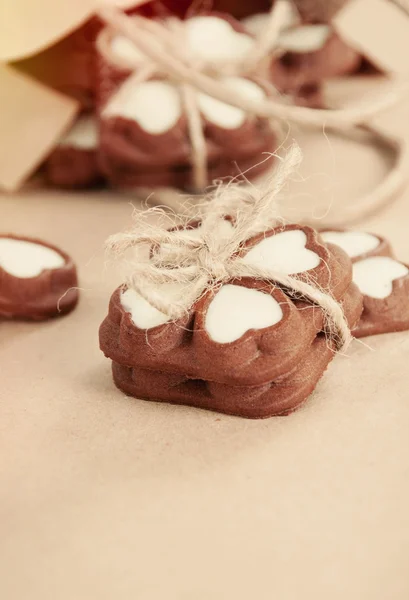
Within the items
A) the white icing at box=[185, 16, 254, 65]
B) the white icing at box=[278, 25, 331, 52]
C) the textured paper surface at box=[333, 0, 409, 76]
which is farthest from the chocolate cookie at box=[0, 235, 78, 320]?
the textured paper surface at box=[333, 0, 409, 76]

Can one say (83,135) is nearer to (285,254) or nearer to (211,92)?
(211,92)

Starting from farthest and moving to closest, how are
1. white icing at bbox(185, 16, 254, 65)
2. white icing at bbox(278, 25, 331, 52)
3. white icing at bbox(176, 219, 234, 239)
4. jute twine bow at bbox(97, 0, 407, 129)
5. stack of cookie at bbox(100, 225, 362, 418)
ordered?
white icing at bbox(278, 25, 331, 52) → white icing at bbox(185, 16, 254, 65) → jute twine bow at bbox(97, 0, 407, 129) → white icing at bbox(176, 219, 234, 239) → stack of cookie at bbox(100, 225, 362, 418)

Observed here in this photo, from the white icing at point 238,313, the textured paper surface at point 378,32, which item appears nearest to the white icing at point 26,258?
the white icing at point 238,313

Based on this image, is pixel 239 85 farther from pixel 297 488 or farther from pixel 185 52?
pixel 297 488

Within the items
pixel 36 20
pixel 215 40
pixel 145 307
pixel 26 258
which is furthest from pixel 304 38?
pixel 145 307

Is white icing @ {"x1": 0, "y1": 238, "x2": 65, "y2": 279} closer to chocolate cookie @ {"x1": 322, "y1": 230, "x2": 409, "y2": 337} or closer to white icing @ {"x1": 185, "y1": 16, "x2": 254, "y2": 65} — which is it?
chocolate cookie @ {"x1": 322, "y1": 230, "x2": 409, "y2": 337}

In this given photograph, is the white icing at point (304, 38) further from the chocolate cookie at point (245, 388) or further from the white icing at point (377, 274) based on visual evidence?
the chocolate cookie at point (245, 388)
